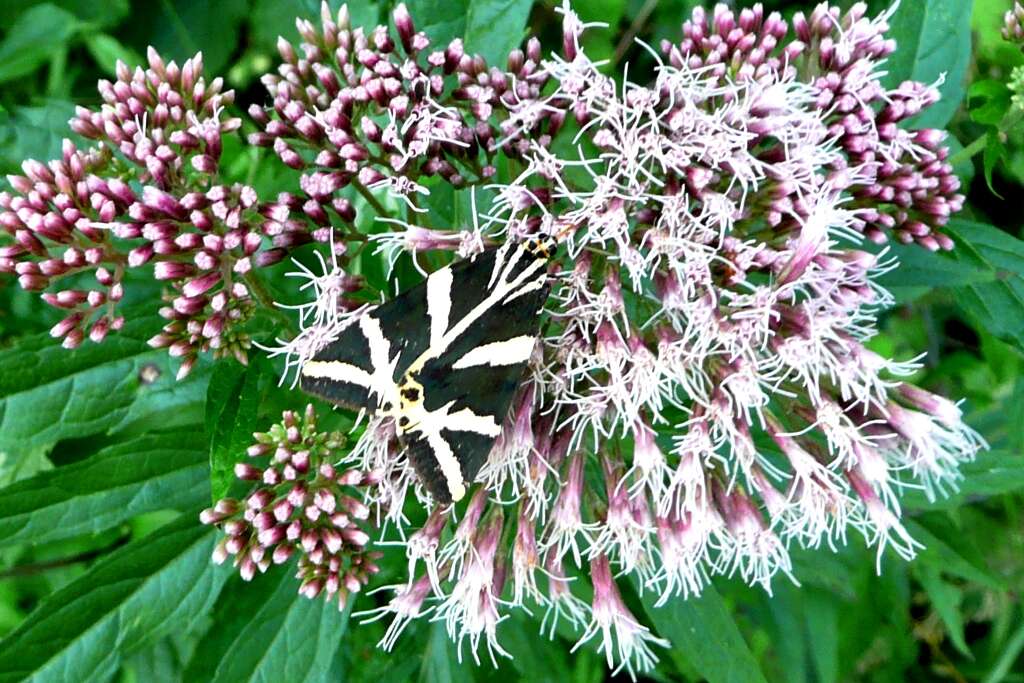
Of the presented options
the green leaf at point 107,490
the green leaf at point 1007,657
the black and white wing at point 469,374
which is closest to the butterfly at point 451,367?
the black and white wing at point 469,374

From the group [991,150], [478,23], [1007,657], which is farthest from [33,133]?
[1007,657]

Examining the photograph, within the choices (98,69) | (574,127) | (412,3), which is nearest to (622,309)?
(412,3)

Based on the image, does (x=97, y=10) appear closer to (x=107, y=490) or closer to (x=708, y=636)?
(x=107, y=490)

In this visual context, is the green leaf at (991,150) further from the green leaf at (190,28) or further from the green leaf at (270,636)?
the green leaf at (190,28)

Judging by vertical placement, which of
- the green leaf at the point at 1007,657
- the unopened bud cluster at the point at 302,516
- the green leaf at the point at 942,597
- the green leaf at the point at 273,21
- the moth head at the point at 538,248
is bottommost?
the green leaf at the point at 1007,657

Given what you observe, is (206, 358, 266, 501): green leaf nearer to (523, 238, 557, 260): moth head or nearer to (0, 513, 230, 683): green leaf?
(0, 513, 230, 683): green leaf

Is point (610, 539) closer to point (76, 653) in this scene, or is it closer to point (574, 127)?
point (76, 653)
